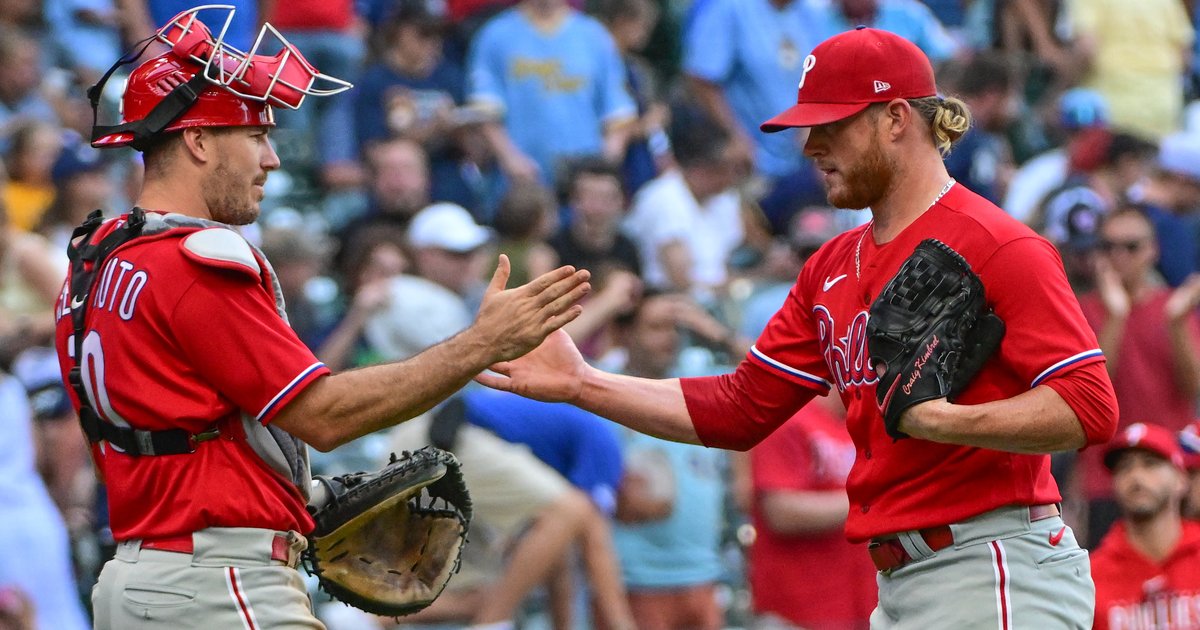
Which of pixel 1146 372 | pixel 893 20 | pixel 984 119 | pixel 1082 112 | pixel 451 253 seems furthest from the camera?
pixel 893 20

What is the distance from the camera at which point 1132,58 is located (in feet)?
44.3

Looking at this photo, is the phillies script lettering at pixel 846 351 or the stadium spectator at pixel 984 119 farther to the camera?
the stadium spectator at pixel 984 119

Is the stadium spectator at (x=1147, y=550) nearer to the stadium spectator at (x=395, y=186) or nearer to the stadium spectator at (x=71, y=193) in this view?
the stadium spectator at (x=395, y=186)

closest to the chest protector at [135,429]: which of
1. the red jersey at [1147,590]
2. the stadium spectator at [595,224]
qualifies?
the red jersey at [1147,590]

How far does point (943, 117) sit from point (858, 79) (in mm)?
270

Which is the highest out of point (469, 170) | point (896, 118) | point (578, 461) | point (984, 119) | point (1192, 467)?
point (984, 119)

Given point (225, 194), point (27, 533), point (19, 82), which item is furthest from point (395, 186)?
point (225, 194)

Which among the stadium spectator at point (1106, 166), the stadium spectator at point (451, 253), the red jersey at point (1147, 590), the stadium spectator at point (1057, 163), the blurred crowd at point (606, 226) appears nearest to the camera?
the red jersey at point (1147, 590)

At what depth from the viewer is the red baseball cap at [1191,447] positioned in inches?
315

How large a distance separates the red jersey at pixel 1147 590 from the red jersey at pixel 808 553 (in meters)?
1.17

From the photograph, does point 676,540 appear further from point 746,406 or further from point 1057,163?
point 1057,163

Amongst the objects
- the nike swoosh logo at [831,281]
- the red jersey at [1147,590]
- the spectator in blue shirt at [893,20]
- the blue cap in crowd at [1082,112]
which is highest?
the spectator in blue shirt at [893,20]

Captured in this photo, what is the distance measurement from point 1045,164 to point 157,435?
28.7 ft

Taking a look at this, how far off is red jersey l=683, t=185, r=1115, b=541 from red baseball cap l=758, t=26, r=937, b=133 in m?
0.33
